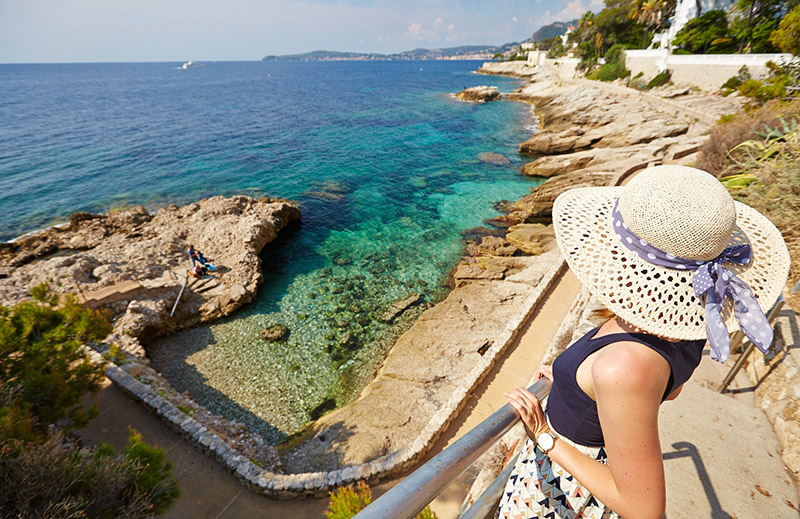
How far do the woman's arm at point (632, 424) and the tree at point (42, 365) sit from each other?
6.65m

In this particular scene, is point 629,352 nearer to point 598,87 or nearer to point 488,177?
point 488,177

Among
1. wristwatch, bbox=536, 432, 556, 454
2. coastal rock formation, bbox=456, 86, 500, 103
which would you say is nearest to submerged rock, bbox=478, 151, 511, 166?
wristwatch, bbox=536, 432, 556, 454

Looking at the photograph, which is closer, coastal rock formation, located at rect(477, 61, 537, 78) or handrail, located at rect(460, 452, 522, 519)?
handrail, located at rect(460, 452, 522, 519)

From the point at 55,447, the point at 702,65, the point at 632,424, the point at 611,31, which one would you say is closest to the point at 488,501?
the point at 632,424

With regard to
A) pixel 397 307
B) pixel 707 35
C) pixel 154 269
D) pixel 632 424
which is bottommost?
pixel 397 307

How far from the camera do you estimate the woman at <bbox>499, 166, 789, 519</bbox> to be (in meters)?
1.26

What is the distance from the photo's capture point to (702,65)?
106ft

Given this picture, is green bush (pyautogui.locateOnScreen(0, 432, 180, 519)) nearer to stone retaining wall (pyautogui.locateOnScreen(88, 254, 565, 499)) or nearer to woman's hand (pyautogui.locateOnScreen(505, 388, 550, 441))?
stone retaining wall (pyautogui.locateOnScreen(88, 254, 565, 499))

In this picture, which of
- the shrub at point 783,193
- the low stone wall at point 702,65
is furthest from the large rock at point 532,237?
the low stone wall at point 702,65

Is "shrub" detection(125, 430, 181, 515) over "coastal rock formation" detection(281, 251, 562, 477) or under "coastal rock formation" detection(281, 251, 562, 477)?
over

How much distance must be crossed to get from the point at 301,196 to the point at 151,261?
10678mm

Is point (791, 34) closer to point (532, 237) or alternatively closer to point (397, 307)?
point (532, 237)

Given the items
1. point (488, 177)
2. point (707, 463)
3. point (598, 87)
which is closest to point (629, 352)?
point (707, 463)

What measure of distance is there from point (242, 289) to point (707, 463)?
44.4 feet
